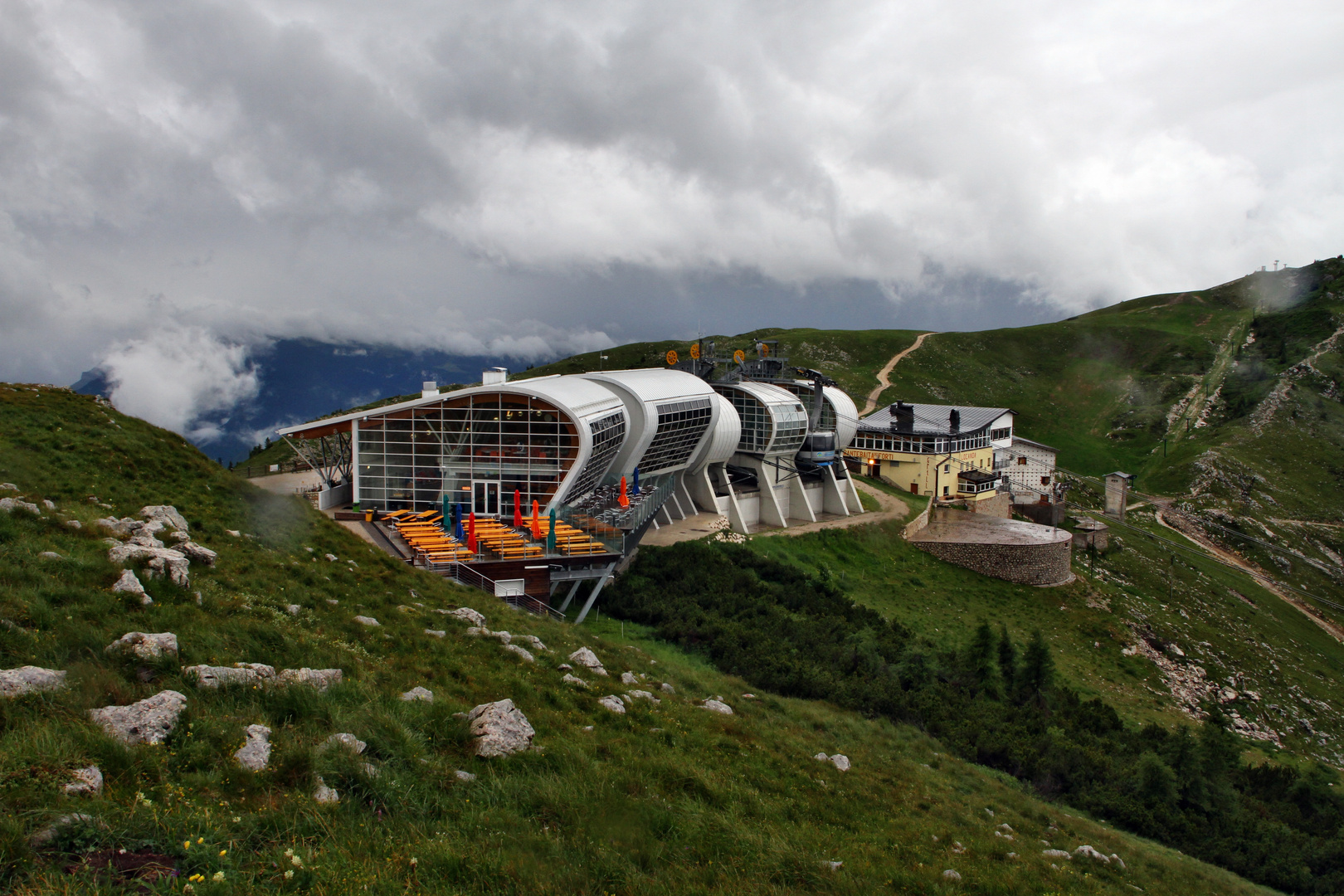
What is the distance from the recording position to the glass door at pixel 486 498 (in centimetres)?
3550

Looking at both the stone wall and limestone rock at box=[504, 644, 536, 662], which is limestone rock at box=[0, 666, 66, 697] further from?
the stone wall

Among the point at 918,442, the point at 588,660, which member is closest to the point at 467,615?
the point at 588,660

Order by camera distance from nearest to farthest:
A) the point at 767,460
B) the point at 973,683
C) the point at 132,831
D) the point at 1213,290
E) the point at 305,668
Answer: the point at 132,831 → the point at 305,668 → the point at 973,683 → the point at 767,460 → the point at 1213,290

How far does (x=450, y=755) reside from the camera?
9.10 m

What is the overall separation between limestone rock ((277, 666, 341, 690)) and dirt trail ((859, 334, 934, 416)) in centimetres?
8102

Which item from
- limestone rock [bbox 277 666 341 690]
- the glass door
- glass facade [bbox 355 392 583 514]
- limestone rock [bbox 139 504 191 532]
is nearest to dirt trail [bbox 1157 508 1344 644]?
glass facade [bbox 355 392 583 514]

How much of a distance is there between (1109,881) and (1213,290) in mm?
209334

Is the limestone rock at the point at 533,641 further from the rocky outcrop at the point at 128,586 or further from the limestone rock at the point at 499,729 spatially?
the rocky outcrop at the point at 128,586

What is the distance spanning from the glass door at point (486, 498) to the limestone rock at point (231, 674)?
26.3 meters

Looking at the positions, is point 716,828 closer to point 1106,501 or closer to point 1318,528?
point 1106,501

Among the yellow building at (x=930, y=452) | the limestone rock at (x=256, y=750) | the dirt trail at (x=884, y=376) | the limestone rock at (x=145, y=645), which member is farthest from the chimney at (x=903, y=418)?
the limestone rock at (x=256, y=750)

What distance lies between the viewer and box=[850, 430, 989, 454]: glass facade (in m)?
66.1

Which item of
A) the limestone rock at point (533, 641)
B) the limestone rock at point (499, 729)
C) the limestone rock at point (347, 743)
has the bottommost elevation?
the limestone rock at point (533, 641)

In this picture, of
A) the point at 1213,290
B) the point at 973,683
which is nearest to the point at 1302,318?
the point at 1213,290
